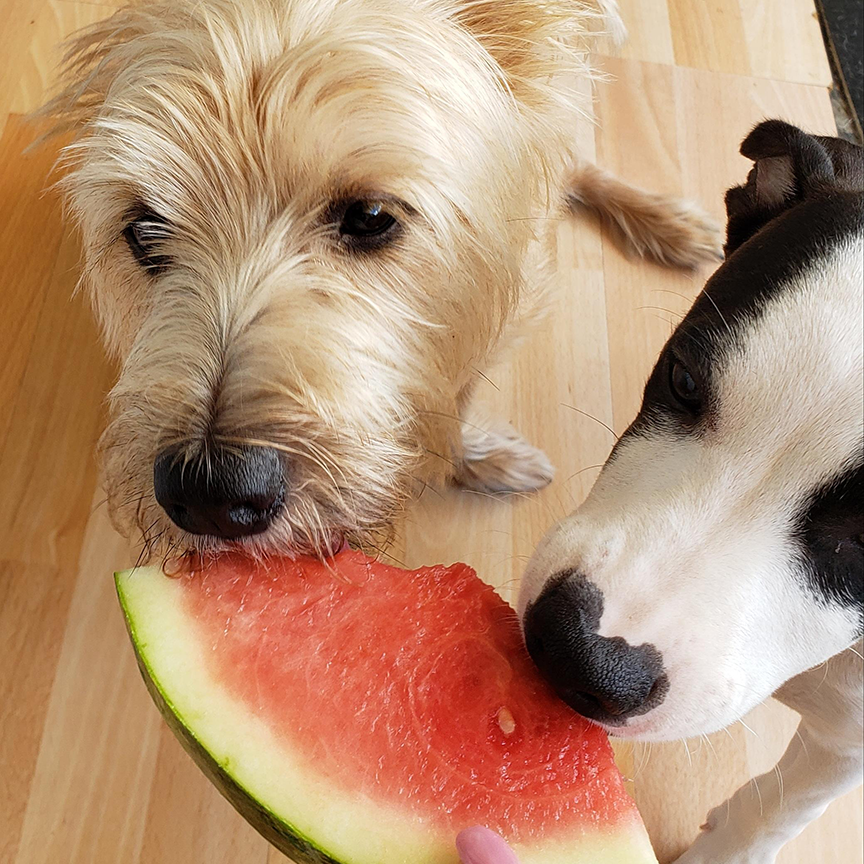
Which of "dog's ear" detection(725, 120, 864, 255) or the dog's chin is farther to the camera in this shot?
"dog's ear" detection(725, 120, 864, 255)

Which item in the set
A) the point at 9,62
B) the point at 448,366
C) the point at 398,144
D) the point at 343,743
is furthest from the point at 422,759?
the point at 9,62

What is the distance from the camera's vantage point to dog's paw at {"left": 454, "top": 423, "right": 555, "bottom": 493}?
1742 millimetres

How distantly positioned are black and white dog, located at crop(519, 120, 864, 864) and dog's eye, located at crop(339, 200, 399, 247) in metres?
0.42

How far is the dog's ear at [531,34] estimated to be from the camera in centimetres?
118

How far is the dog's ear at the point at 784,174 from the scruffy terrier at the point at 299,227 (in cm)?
31

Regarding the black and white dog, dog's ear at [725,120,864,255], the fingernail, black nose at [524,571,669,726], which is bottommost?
the fingernail

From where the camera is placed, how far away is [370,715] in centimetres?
93

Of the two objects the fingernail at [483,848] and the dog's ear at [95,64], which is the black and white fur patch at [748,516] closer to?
the fingernail at [483,848]

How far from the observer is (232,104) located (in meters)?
1.02

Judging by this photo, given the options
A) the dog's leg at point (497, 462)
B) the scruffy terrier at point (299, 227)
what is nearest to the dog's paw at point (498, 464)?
the dog's leg at point (497, 462)

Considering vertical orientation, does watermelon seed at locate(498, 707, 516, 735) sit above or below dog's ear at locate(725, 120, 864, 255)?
below

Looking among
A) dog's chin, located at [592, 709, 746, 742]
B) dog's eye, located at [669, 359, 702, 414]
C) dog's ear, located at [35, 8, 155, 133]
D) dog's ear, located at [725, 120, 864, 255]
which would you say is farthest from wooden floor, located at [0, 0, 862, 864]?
dog's ear, located at [725, 120, 864, 255]

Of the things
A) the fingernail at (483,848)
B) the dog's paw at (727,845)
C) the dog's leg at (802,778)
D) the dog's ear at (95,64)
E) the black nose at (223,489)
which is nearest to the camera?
the fingernail at (483,848)

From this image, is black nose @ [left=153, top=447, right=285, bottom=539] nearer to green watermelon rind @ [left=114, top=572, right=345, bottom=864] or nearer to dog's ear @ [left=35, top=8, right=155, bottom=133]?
green watermelon rind @ [left=114, top=572, right=345, bottom=864]
